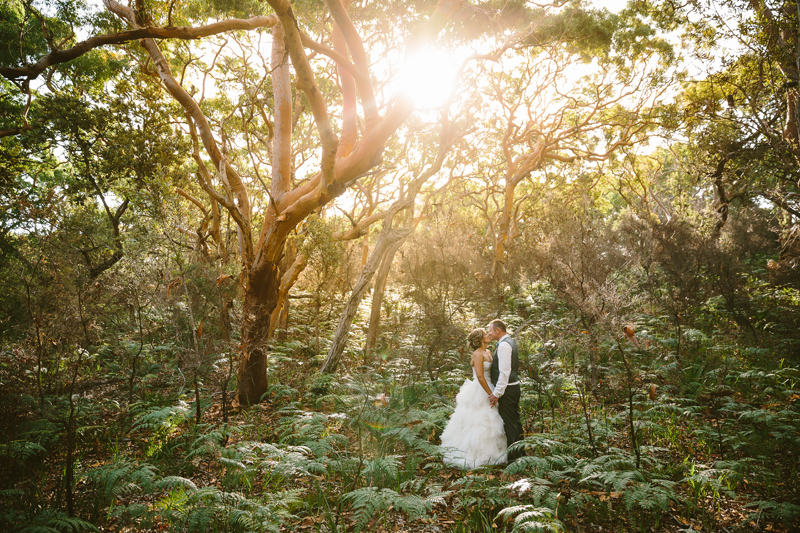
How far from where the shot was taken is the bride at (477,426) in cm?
493

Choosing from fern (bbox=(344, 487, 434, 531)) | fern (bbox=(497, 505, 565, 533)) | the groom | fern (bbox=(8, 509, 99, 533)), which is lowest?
fern (bbox=(497, 505, 565, 533))

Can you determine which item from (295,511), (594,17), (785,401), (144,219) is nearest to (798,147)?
(785,401)

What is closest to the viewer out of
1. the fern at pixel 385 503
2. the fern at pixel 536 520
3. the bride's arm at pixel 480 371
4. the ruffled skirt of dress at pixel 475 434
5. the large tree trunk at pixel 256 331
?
the fern at pixel 536 520

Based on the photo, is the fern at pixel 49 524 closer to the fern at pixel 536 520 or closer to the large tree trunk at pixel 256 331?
the fern at pixel 536 520

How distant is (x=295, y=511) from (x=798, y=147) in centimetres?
1032

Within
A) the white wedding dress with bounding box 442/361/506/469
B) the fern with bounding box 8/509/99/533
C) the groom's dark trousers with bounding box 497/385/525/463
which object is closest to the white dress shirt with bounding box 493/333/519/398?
the groom's dark trousers with bounding box 497/385/525/463

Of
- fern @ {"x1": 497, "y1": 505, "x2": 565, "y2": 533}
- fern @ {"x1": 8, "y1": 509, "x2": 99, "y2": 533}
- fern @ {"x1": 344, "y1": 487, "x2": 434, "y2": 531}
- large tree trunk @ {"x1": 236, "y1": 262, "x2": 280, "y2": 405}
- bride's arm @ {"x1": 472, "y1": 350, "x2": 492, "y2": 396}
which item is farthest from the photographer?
large tree trunk @ {"x1": 236, "y1": 262, "x2": 280, "y2": 405}

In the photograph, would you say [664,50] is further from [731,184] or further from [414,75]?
[414,75]

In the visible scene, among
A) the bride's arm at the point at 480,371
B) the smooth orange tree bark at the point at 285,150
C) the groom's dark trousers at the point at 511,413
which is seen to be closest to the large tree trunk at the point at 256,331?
the smooth orange tree bark at the point at 285,150

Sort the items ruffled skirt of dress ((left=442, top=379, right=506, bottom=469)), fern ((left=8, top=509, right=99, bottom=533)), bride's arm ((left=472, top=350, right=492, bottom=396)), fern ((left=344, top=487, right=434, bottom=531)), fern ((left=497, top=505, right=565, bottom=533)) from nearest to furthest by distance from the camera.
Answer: fern ((left=8, top=509, right=99, bottom=533)) < fern ((left=497, top=505, right=565, bottom=533)) < fern ((left=344, top=487, right=434, bottom=531)) < ruffled skirt of dress ((left=442, top=379, right=506, bottom=469)) < bride's arm ((left=472, top=350, right=492, bottom=396))

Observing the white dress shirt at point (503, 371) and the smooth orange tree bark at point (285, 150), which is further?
the smooth orange tree bark at point (285, 150)

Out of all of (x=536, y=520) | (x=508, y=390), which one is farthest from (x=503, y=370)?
(x=536, y=520)

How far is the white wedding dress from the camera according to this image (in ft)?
16.1

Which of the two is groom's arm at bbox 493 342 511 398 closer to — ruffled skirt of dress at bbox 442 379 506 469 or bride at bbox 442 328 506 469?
bride at bbox 442 328 506 469
